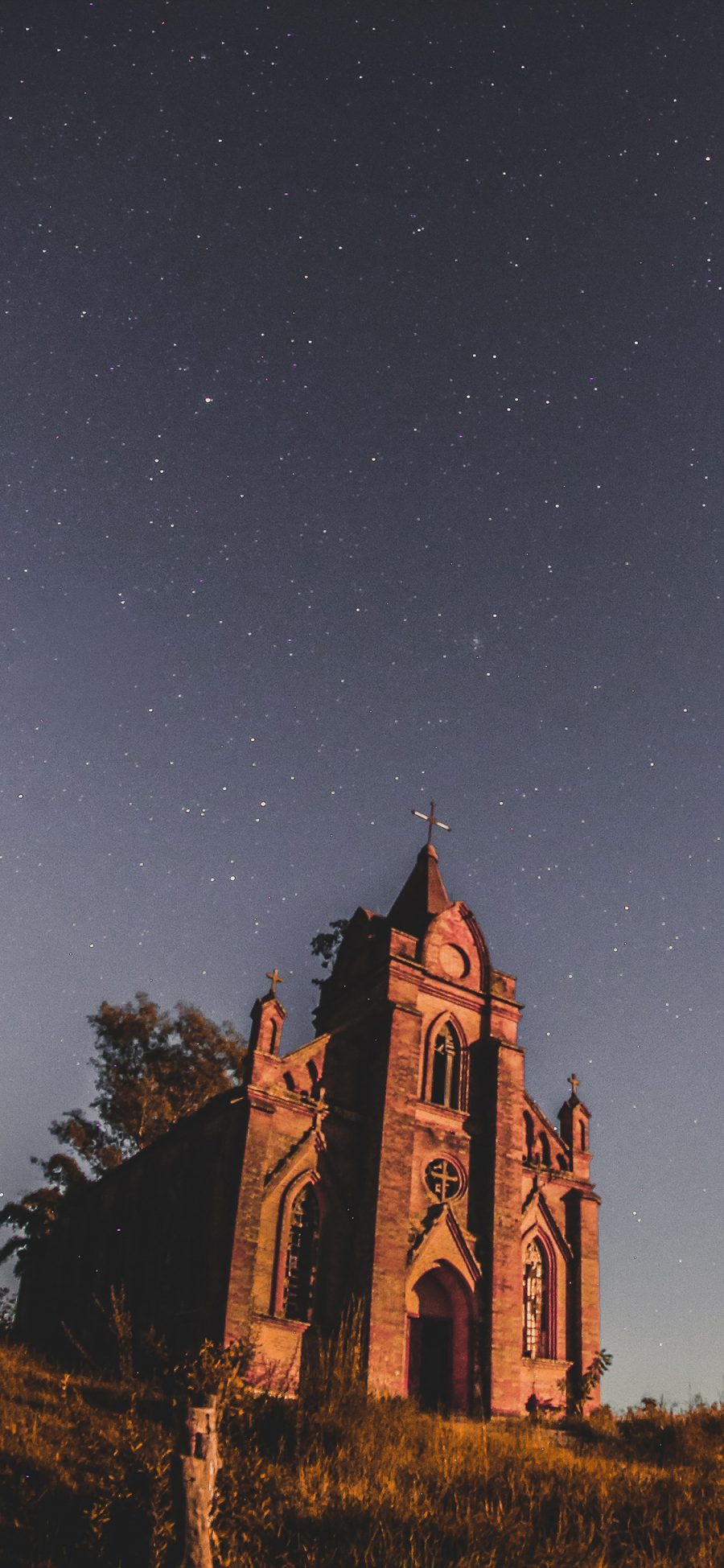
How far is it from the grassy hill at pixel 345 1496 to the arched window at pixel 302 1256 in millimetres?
8266

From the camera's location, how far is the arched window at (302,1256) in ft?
78.2

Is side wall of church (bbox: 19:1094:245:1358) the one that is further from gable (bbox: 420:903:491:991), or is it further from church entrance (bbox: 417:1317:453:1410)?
gable (bbox: 420:903:491:991)

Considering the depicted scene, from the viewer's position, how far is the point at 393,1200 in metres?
25.1

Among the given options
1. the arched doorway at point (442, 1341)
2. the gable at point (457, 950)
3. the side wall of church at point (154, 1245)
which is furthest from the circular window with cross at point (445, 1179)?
the side wall of church at point (154, 1245)

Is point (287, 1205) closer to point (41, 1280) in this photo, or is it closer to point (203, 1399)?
point (203, 1399)

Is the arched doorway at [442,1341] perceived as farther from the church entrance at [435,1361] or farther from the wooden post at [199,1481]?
the wooden post at [199,1481]

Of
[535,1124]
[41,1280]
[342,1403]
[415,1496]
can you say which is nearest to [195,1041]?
[41,1280]

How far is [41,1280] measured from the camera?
38469mm

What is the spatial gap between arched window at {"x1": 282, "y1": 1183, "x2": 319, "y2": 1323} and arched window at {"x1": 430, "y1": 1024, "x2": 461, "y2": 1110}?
4672mm

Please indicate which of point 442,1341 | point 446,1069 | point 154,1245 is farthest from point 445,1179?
point 154,1245

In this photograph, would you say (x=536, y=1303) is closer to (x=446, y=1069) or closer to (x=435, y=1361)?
(x=435, y=1361)

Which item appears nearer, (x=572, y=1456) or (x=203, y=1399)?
(x=203, y=1399)

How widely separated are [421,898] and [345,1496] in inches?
848

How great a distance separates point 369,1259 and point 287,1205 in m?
2.24
